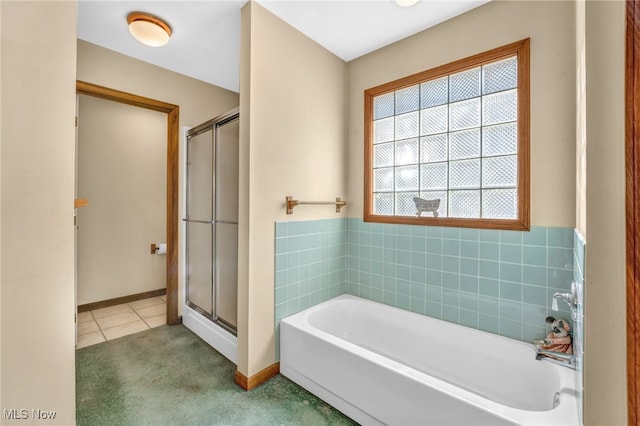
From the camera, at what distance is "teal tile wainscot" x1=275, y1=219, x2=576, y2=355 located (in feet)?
5.53

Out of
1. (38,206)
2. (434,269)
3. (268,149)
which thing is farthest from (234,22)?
(434,269)

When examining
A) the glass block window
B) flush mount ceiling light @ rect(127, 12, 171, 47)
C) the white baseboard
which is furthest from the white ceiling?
the white baseboard

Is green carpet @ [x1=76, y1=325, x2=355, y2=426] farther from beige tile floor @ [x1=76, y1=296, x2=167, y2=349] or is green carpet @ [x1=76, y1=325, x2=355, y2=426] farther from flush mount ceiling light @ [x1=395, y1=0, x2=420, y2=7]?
flush mount ceiling light @ [x1=395, y1=0, x2=420, y2=7]

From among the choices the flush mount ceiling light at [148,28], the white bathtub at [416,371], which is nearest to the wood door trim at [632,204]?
the white bathtub at [416,371]

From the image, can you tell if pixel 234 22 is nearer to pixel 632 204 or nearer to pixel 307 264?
pixel 307 264

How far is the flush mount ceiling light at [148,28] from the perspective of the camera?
6.35 ft

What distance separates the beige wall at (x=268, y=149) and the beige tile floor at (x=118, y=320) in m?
1.51

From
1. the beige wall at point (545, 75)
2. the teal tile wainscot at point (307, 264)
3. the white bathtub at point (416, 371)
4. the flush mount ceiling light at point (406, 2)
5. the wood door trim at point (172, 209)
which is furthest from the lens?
the wood door trim at point (172, 209)

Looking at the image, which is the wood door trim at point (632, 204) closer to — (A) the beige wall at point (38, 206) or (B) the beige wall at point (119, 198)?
(A) the beige wall at point (38, 206)

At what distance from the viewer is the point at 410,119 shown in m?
2.29

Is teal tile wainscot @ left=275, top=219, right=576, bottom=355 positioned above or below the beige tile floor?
above

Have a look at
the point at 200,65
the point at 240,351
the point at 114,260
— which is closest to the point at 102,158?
the point at 114,260

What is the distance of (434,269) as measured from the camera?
83.0 inches

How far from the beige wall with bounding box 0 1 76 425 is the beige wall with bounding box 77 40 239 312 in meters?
1.67
